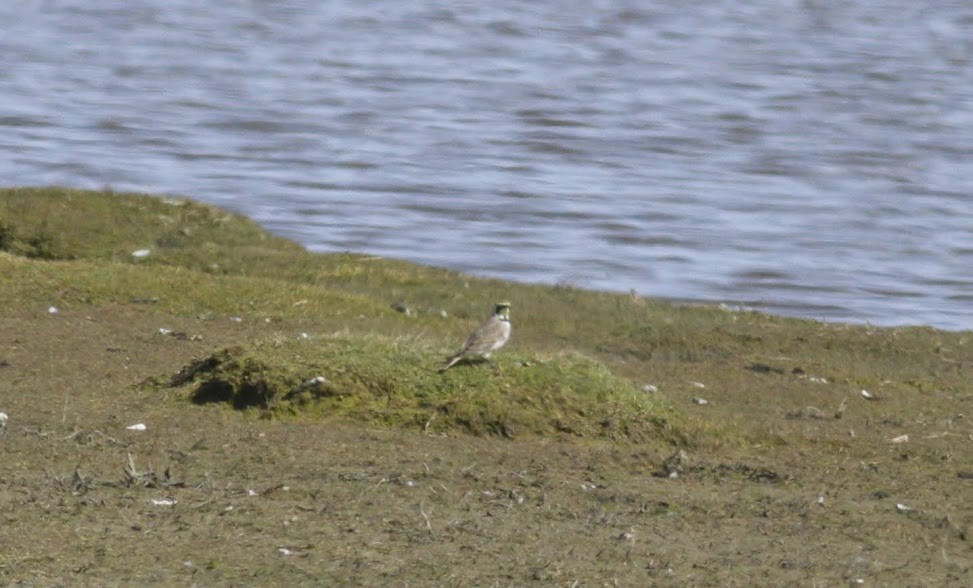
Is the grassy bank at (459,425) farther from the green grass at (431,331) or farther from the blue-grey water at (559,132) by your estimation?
the blue-grey water at (559,132)

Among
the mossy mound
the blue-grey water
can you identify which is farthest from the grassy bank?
the blue-grey water

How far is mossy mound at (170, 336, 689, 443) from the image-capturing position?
813cm

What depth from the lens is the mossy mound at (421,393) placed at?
8.13 meters

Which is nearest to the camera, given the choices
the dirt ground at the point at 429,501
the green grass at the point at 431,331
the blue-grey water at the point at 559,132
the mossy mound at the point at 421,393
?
the dirt ground at the point at 429,501

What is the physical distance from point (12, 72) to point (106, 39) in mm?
4983

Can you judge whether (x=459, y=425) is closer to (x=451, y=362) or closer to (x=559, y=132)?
(x=451, y=362)

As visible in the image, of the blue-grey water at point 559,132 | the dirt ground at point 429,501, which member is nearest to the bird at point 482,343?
the dirt ground at point 429,501

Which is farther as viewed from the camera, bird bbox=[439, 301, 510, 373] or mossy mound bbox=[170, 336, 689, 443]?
bird bbox=[439, 301, 510, 373]

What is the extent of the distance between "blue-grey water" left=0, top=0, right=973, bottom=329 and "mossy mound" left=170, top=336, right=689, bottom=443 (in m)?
7.14

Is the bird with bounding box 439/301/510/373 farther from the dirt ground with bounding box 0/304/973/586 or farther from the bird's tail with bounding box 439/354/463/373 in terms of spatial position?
the dirt ground with bounding box 0/304/973/586

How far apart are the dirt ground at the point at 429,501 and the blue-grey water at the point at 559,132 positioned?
7.42 m

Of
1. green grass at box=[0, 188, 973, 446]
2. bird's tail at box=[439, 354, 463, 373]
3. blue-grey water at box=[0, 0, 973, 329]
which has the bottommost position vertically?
blue-grey water at box=[0, 0, 973, 329]

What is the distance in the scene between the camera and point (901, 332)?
1220 cm

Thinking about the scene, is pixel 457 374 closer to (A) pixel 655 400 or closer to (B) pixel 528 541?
(A) pixel 655 400
